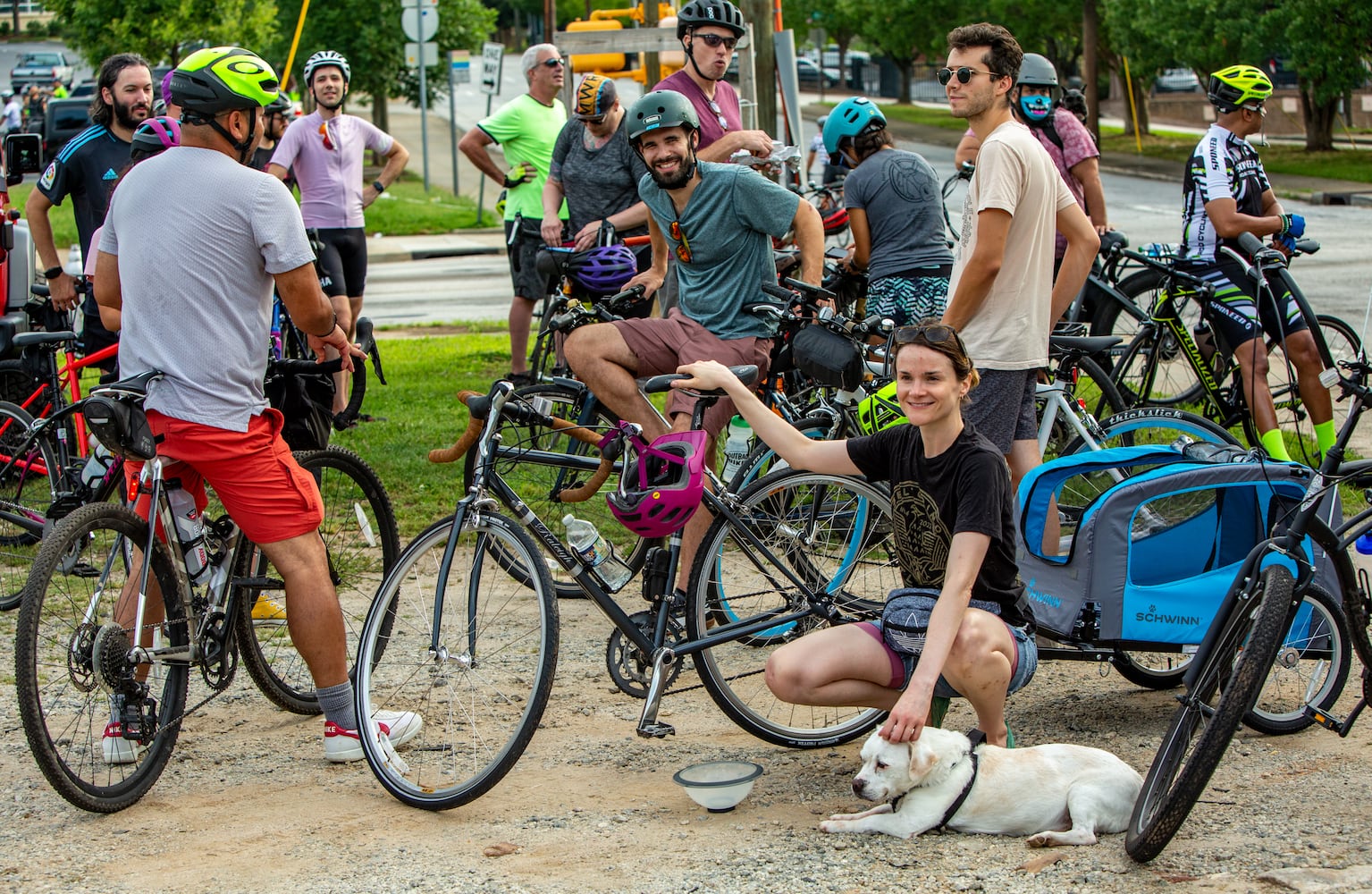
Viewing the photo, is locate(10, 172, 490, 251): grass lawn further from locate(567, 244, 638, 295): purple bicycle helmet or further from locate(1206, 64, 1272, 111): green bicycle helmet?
locate(1206, 64, 1272, 111): green bicycle helmet

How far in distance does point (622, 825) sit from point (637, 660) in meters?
0.64

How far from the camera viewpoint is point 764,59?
10602mm

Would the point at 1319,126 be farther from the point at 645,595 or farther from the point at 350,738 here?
the point at 350,738

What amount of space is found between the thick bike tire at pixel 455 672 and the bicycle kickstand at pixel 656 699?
1.14 feet

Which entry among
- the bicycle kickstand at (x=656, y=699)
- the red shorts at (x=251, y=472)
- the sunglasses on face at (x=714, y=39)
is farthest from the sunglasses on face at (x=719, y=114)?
the bicycle kickstand at (x=656, y=699)

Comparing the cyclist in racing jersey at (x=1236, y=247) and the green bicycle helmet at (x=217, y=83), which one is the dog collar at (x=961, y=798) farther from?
A: the cyclist in racing jersey at (x=1236, y=247)

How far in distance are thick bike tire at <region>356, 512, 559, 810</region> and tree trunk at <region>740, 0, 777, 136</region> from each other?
6.13 m

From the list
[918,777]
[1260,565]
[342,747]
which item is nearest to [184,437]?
[342,747]

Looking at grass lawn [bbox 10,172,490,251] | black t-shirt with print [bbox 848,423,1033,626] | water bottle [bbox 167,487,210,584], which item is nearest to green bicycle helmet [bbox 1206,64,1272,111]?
black t-shirt with print [bbox 848,423,1033,626]

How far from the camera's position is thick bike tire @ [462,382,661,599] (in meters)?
4.91

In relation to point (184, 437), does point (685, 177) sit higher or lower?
higher

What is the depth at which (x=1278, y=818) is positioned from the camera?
13.2ft

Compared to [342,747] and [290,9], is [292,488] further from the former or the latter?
[290,9]

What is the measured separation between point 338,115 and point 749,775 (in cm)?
694
